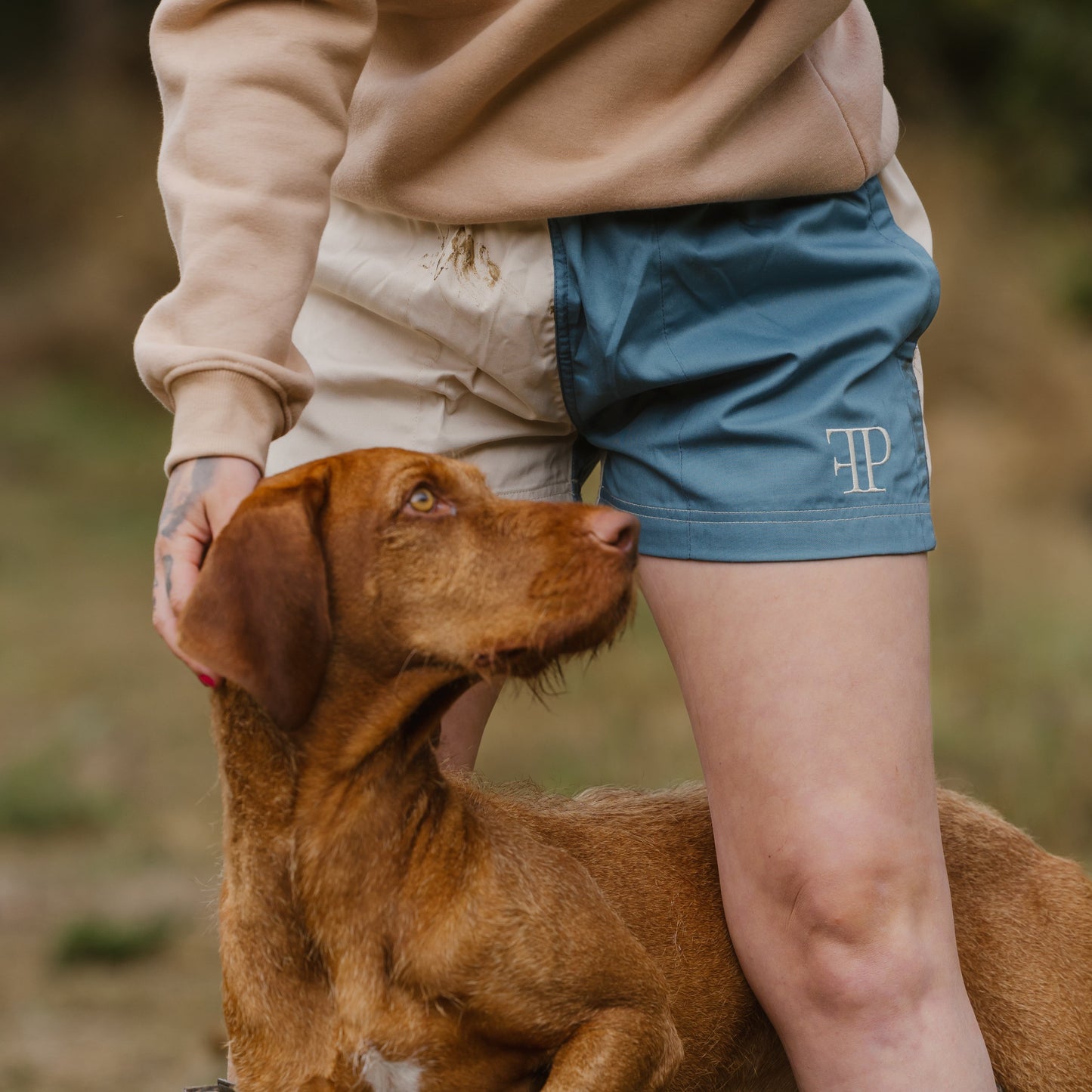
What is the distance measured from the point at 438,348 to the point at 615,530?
2.31 ft

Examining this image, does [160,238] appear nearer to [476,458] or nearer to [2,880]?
[2,880]

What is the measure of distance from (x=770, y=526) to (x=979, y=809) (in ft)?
4.03

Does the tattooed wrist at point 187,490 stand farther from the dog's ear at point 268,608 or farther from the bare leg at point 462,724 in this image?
the bare leg at point 462,724

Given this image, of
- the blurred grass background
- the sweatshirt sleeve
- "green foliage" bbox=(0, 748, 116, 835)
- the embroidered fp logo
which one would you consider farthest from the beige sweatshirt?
"green foliage" bbox=(0, 748, 116, 835)

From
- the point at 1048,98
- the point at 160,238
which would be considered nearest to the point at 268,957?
the point at 1048,98

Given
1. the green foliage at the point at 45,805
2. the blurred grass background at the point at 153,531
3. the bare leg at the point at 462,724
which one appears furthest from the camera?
the green foliage at the point at 45,805

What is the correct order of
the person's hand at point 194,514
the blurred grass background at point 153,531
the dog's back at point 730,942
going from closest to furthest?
the person's hand at point 194,514, the dog's back at point 730,942, the blurred grass background at point 153,531

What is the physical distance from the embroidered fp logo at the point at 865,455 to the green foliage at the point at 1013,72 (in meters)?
12.4

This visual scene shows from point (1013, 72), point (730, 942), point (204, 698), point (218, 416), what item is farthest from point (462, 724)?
point (1013, 72)

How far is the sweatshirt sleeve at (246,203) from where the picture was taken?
9.42 ft

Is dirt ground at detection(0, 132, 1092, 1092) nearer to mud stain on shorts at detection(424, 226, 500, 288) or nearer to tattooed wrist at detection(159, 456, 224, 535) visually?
tattooed wrist at detection(159, 456, 224, 535)

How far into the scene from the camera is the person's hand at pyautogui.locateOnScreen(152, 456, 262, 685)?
2811mm

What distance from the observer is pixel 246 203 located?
9.61 feet

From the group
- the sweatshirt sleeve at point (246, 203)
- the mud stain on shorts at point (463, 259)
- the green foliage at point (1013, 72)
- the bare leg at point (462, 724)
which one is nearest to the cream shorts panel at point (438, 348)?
the mud stain on shorts at point (463, 259)
